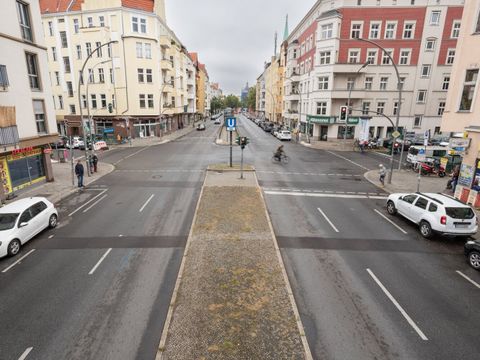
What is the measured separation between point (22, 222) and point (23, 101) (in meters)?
9.84

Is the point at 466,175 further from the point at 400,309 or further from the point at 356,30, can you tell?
the point at 356,30

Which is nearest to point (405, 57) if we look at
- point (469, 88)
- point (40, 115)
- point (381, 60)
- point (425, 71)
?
point (381, 60)

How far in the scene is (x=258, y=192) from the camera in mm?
16797

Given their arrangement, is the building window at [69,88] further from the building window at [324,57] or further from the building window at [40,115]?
the building window at [324,57]

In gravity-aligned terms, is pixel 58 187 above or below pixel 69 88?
below

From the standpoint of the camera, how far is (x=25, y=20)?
56.0ft

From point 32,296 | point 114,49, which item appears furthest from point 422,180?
point 114,49

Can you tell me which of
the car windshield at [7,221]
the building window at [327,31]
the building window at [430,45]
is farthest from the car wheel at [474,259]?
the building window at [430,45]

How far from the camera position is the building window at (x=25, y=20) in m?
16.6

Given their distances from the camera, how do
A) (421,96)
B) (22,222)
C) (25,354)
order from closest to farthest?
(25,354) → (22,222) → (421,96)

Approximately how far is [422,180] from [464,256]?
42.1ft

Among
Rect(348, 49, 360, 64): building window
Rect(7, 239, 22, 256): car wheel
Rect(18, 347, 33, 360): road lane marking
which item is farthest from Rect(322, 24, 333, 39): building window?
Rect(18, 347, 33, 360): road lane marking

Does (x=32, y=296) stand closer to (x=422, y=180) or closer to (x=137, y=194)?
(x=137, y=194)

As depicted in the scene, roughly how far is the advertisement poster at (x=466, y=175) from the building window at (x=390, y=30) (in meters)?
31.0
